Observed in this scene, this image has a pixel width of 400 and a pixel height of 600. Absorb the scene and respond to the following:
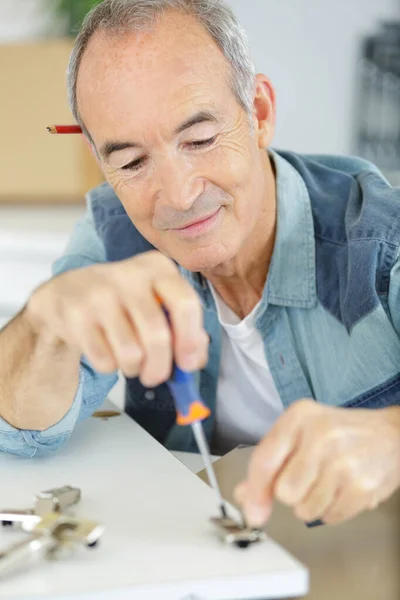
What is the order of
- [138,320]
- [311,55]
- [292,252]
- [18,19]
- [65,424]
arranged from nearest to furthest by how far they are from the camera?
[138,320] → [65,424] → [292,252] → [18,19] → [311,55]

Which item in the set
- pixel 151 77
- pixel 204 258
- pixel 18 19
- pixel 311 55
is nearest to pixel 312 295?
pixel 204 258

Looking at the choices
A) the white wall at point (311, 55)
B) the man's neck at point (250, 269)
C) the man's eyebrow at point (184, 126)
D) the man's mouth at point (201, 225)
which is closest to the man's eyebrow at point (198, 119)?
the man's eyebrow at point (184, 126)

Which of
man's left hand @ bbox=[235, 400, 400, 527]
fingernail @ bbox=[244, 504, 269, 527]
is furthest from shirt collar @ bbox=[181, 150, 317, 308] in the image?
fingernail @ bbox=[244, 504, 269, 527]

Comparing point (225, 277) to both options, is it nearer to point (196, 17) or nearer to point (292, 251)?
point (292, 251)

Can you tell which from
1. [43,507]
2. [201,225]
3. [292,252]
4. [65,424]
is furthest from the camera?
[292,252]

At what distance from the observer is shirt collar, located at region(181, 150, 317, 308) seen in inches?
47.5

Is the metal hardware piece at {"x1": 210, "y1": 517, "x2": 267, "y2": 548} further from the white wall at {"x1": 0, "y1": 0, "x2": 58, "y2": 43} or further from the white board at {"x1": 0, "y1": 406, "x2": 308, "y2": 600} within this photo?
the white wall at {"x1": 0, "y1": 0, "x2": 58, "y2": 43}

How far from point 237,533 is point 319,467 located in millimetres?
92

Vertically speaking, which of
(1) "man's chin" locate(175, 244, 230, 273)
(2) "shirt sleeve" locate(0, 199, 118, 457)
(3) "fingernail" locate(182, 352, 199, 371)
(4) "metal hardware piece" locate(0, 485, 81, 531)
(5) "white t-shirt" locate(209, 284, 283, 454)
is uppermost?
(3) "fingernail" locate(182, 352, 199, 371)

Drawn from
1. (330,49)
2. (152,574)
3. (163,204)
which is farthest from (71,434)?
(330,49)

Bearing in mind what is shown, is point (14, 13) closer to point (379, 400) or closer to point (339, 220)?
point (339, 220)

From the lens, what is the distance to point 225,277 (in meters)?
1.29

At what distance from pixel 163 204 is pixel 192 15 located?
0.27m

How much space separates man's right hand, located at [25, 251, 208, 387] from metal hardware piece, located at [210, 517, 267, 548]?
0.15m
